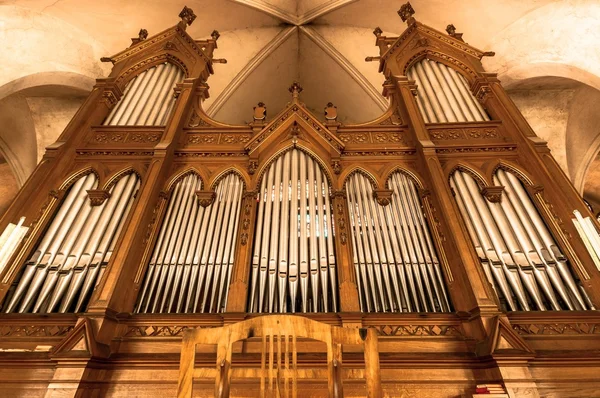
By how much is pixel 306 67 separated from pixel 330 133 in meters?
5.37

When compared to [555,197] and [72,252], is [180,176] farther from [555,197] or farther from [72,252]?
[555,197]

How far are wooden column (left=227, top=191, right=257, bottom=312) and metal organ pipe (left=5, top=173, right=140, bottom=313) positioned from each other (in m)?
1.32

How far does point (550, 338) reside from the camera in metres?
3.19

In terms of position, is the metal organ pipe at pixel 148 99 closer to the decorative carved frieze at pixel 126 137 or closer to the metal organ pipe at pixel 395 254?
the decorative carved frieze at pixel 126 137

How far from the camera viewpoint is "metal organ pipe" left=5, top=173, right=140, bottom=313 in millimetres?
3502

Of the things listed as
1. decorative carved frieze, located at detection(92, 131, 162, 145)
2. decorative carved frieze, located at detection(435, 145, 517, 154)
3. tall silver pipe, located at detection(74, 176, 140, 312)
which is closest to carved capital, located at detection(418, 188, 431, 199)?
decorative carved frieze, located at detection(435, 145, 517, 154)

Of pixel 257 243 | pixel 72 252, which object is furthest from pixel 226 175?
pixel 72 252

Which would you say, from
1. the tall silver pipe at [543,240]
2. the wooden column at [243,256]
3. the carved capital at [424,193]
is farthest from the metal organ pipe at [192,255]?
the tall silver pipe at [543,240]

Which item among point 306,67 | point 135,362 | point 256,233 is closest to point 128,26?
point 306,67

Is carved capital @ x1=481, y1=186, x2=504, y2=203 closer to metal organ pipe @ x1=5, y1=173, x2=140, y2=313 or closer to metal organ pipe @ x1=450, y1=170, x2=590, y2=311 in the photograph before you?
metal organ pipe @ x1=450, y1=170, x2=590, y2=311

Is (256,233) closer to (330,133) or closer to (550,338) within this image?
(330,133)

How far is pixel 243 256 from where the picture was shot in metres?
3.90

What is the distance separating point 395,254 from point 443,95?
329cm

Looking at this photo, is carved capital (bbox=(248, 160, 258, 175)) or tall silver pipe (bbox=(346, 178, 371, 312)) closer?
tall silver pipe (bbox=(346, 178, 371, 312))
